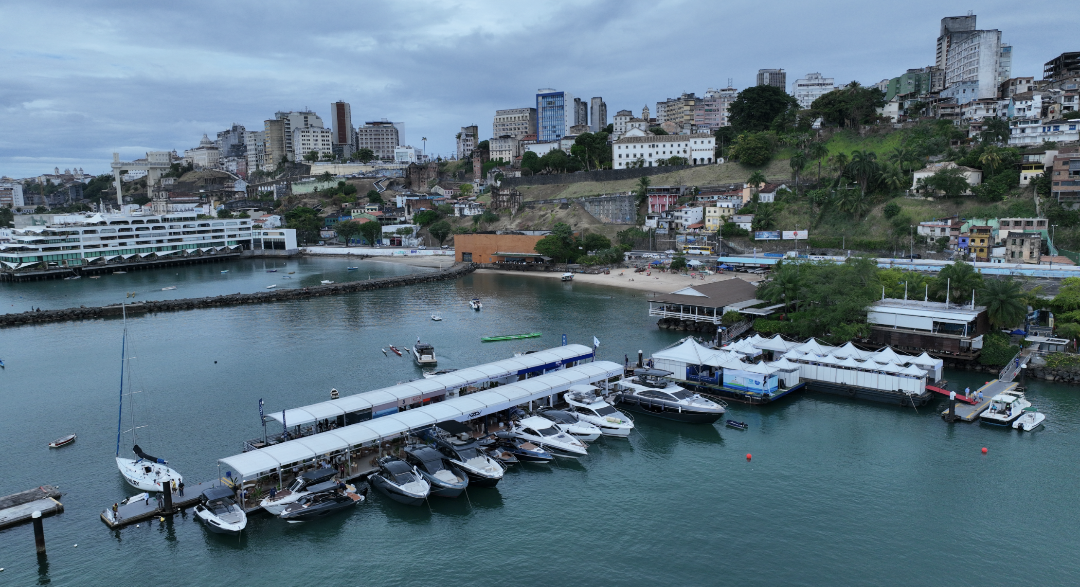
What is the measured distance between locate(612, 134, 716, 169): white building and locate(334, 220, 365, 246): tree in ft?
128

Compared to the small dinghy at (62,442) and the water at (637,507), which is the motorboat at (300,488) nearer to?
the water at (637,507)

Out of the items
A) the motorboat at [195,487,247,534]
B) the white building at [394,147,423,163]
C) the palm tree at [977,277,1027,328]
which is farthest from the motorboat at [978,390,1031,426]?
the white building at [394,147,423,163]

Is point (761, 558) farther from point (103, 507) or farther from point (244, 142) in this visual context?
point (244, 142)

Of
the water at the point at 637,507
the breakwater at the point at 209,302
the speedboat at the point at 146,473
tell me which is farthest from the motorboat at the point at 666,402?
the breakwater at the point at 209,302

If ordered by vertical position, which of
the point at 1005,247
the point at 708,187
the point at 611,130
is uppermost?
the point at 611,130

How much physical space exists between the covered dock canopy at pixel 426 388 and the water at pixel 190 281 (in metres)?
39.7

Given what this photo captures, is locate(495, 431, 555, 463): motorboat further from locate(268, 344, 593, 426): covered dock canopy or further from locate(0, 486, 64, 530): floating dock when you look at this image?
locate(0, 486, 64, 530): floating dock

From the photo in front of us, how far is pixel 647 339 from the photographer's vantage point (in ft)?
118

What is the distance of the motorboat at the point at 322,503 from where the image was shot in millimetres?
16812

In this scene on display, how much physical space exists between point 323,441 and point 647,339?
20.9 metres

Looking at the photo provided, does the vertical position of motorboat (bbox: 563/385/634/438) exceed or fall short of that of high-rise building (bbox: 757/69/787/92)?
it falls short

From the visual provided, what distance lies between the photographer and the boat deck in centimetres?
2308

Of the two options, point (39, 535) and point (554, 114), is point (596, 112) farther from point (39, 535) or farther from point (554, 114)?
point (39, 535)

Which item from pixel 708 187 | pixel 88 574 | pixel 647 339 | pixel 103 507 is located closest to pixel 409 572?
pixel 88 574
